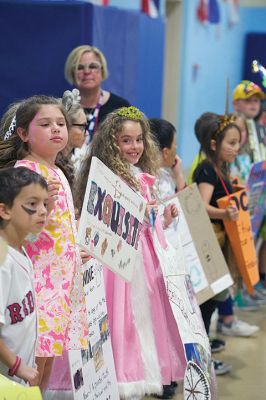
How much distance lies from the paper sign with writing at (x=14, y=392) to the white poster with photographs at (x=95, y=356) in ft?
2.73

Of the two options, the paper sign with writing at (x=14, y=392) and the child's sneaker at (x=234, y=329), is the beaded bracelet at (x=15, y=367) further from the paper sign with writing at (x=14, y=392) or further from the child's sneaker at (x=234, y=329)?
the child's sneaker at (x=234, y=329)

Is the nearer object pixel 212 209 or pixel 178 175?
pixel 212 209

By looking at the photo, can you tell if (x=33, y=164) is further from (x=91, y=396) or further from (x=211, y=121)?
(x=211, y=121)

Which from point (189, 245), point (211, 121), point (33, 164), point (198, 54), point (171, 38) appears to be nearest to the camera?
point (33, 164)

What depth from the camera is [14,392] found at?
101 inches

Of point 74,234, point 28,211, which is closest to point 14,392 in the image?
point 28,211

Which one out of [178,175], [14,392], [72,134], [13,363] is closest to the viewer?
[14,392]

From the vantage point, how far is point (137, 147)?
4.11 meters

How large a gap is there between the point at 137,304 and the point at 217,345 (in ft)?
5.08

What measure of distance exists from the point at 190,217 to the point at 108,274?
0.91 meters

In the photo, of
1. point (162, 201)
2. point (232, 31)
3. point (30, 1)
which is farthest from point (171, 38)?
point (162, 201)

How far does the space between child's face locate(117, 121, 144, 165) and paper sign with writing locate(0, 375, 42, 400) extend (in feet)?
5.61

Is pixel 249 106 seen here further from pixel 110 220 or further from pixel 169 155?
pixel 110 220

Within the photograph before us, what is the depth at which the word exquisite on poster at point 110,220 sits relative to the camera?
10.8ft
